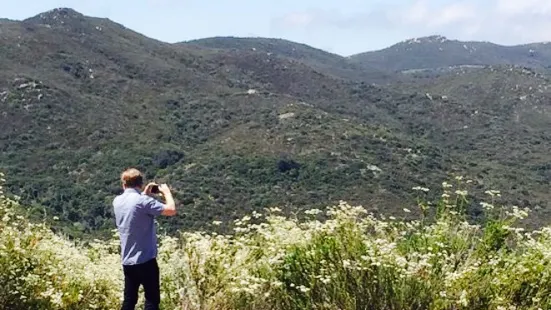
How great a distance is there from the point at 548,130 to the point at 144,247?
103 metres

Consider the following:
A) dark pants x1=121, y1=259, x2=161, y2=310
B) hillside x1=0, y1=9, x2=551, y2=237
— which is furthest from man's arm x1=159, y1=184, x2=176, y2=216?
hillside x1=0, y1=9, x2=551, y2=237

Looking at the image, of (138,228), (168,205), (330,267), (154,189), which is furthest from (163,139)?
(330,267)

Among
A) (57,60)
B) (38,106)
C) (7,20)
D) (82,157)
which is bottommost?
(82,157)

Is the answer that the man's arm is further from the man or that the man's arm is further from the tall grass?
the tall grass

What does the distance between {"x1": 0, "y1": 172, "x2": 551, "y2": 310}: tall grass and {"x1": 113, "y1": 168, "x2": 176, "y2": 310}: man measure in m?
0.34

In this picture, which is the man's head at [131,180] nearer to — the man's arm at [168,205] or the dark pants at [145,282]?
the man's arm at [168,205]

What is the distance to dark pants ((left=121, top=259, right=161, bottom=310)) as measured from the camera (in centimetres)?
532

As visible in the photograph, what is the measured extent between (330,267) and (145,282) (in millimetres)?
1350

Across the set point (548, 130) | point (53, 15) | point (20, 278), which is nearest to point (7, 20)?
point (53, 15)

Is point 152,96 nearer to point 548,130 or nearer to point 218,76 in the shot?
point 218,76

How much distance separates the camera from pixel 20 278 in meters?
5.81

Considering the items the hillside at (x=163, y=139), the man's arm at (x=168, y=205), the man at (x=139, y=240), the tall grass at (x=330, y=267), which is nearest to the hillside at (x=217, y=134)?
the hillside at (x=163, y=139)

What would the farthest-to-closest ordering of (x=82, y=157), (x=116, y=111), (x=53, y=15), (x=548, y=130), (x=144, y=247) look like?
(x=53, y=15) → (x=548, y=130) → (x=116, y=111) → (x=82, y=157) → (x=144, y=247)

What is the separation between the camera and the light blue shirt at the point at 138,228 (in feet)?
17.3
